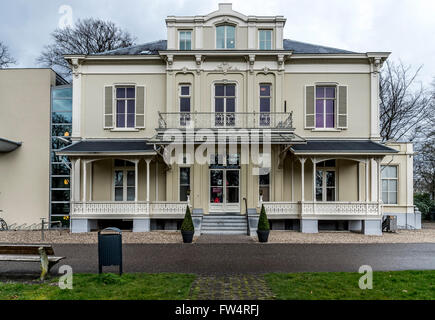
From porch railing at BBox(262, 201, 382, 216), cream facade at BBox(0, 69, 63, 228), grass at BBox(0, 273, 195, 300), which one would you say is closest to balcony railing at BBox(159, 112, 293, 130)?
porch railing at BBox(262, 201, 382, 216)

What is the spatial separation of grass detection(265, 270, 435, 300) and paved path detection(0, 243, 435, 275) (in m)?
0.87

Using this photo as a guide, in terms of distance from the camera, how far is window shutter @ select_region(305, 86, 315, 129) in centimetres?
1702

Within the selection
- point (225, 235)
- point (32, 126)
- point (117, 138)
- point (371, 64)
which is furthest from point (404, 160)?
point (32, 126)

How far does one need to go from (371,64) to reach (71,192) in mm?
15899

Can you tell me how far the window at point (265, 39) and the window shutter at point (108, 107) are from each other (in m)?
7.86

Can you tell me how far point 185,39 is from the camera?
1722cm

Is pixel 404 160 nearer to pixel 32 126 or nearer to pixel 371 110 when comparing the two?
pixel 371 110

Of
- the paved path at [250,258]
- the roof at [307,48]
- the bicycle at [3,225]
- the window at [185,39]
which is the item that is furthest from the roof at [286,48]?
the paved path at [250,258]

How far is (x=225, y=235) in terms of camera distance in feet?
46.5

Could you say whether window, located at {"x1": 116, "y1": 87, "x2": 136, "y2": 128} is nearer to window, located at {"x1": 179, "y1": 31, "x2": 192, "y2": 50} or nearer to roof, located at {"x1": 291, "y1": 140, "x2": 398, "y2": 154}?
window, located at {"x1": 179, "y1": 31, "x2": 192, "y2": 50}

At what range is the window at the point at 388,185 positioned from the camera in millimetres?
17984
